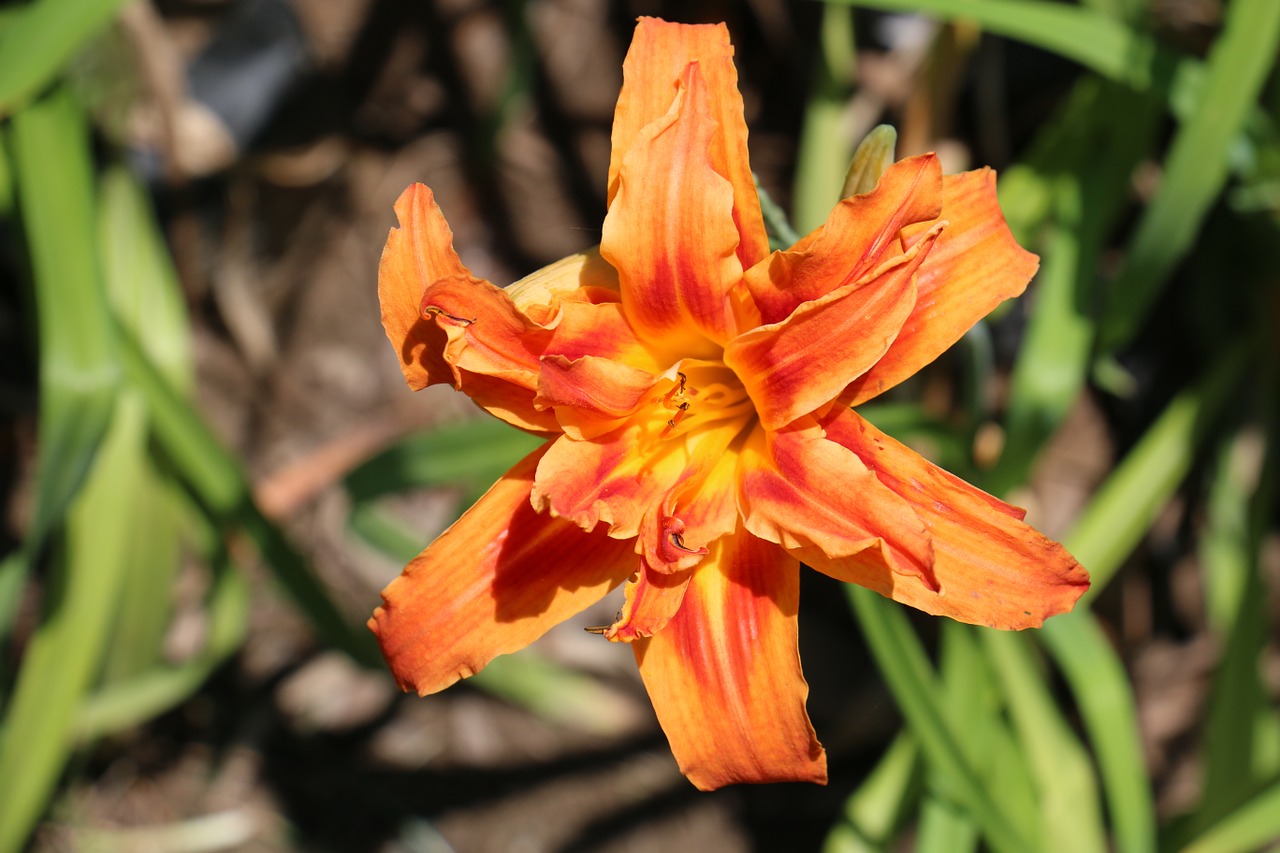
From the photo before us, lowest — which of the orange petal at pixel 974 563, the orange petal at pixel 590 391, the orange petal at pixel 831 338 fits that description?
the orange petal at pixel 974 563

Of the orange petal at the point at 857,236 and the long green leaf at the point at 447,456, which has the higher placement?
the orange petal at the point at 857,236

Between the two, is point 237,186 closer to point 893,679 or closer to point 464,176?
point 464,176

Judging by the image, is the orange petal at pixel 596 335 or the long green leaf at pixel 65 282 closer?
the orange petal at pixel 596 335

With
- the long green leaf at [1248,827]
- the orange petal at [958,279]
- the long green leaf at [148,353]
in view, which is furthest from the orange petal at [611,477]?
the long green leaf at [148,353]

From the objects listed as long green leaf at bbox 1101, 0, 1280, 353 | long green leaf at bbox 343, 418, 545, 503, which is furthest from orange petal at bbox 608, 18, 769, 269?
long green leaf at bbox 1101, 0, 1280, 353

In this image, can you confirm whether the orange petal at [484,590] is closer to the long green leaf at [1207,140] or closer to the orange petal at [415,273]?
the orange petal at [415,273]

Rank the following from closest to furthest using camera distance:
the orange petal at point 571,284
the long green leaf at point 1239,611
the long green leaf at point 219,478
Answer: the orange petal at point 571,284 < the long green leaf at point 219,478 < the long green leaf at point 1239,611

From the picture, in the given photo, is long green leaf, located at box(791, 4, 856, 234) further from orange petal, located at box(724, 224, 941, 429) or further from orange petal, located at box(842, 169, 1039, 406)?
orange petal, located at box(724, 224, 941, 429)
